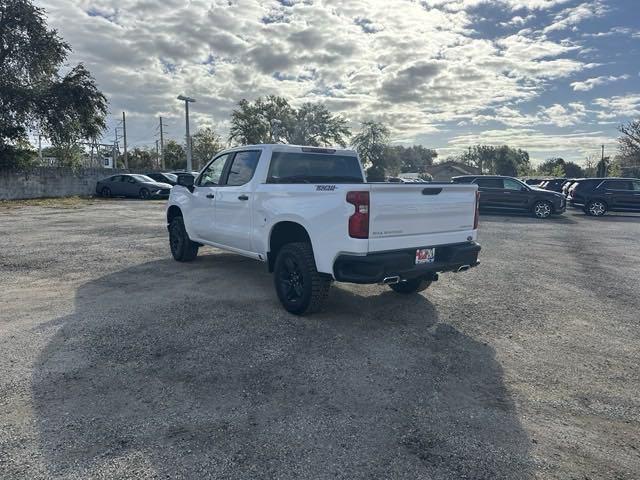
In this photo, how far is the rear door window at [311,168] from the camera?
5543 mm

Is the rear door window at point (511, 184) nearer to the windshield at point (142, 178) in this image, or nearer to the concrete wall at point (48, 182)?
the windshield at point (142, 178)

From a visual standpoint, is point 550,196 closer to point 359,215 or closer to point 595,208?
point 595,208

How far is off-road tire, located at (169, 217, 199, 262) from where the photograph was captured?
755cm

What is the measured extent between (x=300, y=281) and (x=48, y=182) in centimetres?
2631

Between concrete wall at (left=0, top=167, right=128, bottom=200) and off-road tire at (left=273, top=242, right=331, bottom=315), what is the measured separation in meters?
25.0

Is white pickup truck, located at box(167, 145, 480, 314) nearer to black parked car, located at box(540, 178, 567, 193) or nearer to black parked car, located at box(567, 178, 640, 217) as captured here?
black parked car, located at box(567, 178, 640, 217)

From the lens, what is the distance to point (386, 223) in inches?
167

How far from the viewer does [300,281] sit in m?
4.84

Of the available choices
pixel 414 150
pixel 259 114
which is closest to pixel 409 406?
pixel 259 114

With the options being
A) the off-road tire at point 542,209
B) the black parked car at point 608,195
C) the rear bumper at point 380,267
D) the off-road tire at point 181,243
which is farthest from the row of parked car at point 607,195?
the off-road tire at point 181,243

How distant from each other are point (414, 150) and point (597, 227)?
93.1 meters

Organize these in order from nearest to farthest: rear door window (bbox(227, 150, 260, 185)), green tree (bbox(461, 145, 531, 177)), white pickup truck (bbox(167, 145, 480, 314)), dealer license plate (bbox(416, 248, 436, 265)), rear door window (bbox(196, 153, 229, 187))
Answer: white pickup truck (bbox(167, 145, 480, 314))
dealer license plate (bbox(416, 248, 436, 265))
rear door window (bbox(227, 150, 260, 185))
rear door window (bbox(196, 153, 229, 187))
green tree (bbox(461, 145, 531, 177))

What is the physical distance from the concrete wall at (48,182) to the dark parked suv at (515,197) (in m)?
22.6

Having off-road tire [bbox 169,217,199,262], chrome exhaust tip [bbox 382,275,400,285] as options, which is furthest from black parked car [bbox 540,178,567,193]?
chrome exhaust tip [bbox 382,275,400,285]
